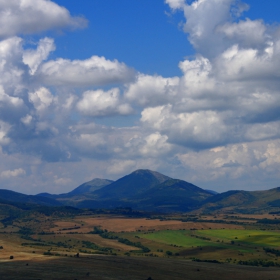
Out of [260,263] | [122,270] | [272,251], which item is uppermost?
[272,251]

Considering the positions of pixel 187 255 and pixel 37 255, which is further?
pixel 187 255

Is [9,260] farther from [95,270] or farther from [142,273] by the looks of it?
[142,273]

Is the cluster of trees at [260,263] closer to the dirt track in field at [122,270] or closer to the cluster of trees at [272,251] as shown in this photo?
the dirt track in field at [122,270]

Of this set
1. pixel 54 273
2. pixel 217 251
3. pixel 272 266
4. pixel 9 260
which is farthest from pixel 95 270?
pixel 217 251

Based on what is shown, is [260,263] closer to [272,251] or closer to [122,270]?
[272,251]

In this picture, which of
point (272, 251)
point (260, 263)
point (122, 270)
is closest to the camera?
point (122, 270)

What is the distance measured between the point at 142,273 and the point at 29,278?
27.8 meters

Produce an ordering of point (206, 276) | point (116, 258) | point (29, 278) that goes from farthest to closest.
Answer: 1. point (116, 258)
2. point (206, 276)
3. point (29, 278)

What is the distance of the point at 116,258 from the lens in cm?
14138

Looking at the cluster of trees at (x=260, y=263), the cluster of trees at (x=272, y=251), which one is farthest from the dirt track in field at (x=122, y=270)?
the cluster of trees at (x=272, y=251)

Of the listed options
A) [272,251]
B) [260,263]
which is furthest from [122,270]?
[272,251]

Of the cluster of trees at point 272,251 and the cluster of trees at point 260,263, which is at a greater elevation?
the cluster of trees at point 272,251

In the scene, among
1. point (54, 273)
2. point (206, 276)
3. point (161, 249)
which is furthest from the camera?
point (161, 249)

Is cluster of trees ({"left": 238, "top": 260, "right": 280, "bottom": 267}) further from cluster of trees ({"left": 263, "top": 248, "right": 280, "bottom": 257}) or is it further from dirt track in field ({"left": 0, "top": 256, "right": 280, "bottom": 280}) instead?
cluster of trees ({"left": 263, "top": 248, "right": 280, "bottom": 257})
